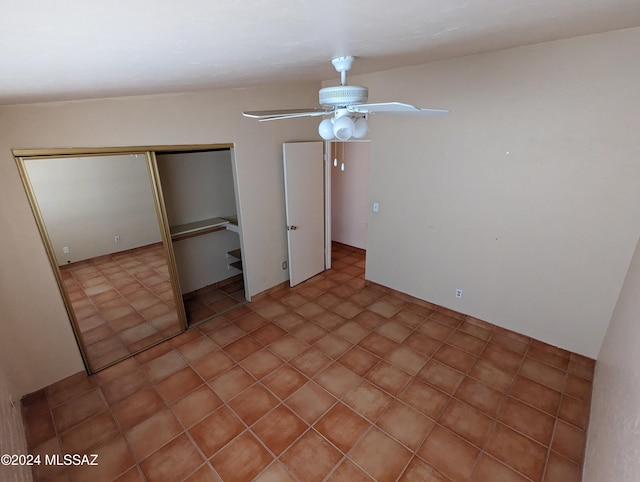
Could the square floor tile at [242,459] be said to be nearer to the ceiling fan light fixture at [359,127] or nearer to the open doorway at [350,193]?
the ceiling fan light fixture at [359,127]

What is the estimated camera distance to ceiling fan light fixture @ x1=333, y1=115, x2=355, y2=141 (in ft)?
6.04

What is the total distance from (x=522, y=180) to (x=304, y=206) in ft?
7.97

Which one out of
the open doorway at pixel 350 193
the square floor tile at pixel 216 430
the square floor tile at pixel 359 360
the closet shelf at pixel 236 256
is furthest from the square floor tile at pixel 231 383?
the open doorway at pixel 350 193

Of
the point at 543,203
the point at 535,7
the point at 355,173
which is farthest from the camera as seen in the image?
the point at 355,173

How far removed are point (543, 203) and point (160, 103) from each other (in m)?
3.48

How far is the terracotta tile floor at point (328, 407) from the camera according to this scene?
2023 mm

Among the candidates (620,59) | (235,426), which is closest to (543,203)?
(620,59)

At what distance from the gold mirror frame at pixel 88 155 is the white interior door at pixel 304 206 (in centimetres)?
84

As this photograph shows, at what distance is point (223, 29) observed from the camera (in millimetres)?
896

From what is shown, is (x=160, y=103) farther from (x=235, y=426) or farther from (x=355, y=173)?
(x=355, y=173)

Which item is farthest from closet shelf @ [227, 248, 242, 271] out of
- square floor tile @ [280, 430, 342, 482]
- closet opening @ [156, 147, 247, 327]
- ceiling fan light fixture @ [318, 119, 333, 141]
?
ceiling fan light fixture @ [318, 119, 333, 141]

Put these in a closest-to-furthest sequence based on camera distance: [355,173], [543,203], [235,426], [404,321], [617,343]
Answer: [617,343] < [235,426] < [543,203] < [404,321] < [355,173]

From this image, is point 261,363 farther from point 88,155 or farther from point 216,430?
point 88,155

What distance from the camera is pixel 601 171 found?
95.3 inches
